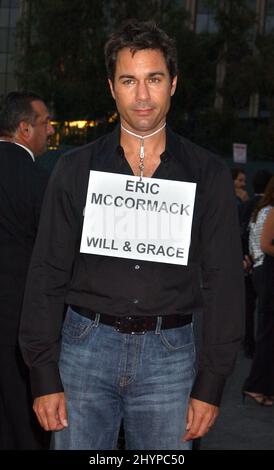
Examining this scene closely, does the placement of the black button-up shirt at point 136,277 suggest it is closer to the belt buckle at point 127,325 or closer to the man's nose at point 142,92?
the belt buckle at point 127,325

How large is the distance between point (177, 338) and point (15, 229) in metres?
1.86

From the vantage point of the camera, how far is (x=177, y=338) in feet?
10.6

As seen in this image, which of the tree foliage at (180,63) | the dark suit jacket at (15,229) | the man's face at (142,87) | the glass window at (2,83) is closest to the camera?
the man's face at (142,87)

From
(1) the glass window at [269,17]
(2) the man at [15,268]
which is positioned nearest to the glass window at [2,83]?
(1) the glass window at [269,17]

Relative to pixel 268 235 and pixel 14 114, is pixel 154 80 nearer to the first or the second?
pixel 14 114

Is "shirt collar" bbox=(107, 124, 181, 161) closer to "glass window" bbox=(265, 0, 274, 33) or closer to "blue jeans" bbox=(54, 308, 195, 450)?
"blue jeans" bbox=(54, 308, 195, 450)

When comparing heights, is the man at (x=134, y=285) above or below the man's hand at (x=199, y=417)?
above

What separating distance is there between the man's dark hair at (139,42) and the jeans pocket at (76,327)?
2.76 feet

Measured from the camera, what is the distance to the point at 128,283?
3.19 metres

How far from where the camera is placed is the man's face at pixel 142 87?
325cm

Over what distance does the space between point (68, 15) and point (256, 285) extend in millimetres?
35176

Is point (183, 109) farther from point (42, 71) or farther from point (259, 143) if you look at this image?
point (42, 71)

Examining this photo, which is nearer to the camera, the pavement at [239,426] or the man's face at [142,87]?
the man's face at [142,87]
